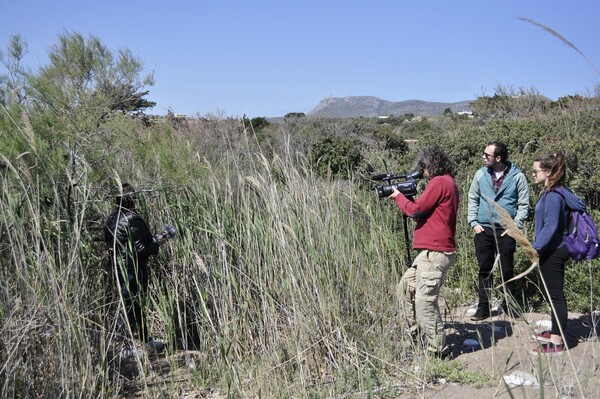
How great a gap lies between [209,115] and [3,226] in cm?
648

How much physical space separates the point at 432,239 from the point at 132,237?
2.27m

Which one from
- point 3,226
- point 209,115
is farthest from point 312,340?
point 209,115

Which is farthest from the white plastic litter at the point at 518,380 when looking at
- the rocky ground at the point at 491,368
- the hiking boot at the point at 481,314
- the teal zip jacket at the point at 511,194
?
the teal zip jacket at the point at 511,194

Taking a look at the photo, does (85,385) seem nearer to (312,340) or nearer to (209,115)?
(312,340)

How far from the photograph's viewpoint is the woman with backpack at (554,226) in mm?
4270

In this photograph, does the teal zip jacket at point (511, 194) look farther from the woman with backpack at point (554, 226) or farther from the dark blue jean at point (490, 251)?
the woman with backpack at point (554, 226)

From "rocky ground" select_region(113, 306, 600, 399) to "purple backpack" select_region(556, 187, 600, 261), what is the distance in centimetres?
63

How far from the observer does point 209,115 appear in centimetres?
972

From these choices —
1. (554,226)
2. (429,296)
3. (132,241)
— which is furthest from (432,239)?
(132,241)

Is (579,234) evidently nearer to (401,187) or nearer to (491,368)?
(491,368)

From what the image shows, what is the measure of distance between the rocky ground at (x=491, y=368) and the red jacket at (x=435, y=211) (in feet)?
2.33

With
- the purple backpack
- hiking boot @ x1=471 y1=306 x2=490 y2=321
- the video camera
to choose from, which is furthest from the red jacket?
hiking boot @ x1=471 y1=306 x2=490 y2=321

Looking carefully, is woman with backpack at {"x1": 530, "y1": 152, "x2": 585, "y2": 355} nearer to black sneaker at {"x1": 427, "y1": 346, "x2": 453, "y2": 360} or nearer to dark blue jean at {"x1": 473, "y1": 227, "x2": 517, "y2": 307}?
black sneaker at {"x1": 427, "y1": 346, "x2": 453, "y2": 360}

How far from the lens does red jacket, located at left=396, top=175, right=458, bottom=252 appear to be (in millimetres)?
4301
